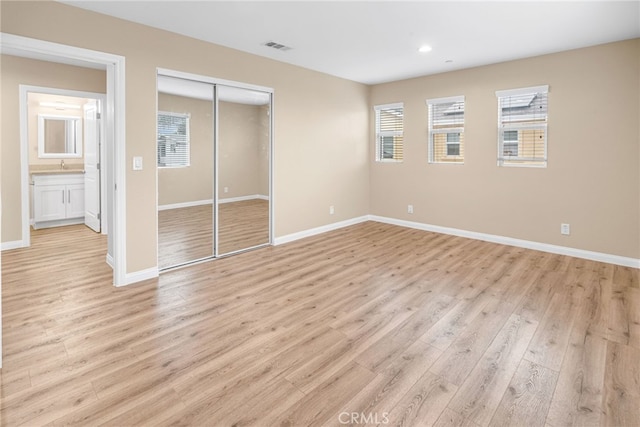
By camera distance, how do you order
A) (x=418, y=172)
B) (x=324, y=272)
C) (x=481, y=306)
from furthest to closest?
(x=418, y=172) < (x=324, y=272) < (x=481, y=306)

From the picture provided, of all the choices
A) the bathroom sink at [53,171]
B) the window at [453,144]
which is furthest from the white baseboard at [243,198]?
the bathroom sink at [53,171]

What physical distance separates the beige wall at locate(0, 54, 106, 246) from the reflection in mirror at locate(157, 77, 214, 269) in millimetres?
2380

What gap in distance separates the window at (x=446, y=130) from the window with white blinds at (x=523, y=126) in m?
0.61

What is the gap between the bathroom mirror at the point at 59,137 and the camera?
21.6ft

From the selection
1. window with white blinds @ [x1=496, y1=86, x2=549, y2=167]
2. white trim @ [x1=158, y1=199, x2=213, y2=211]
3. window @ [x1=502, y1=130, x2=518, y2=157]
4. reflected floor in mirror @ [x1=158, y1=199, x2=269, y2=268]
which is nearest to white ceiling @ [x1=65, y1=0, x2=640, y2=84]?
window with white blinds @ [x1=496, y1=86, x2=549, y2=167]

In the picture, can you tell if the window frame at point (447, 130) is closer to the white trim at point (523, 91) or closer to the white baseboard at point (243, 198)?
the white trim at point (523, 91)

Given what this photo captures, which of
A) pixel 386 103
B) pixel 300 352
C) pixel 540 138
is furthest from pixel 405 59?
pixel 300 352

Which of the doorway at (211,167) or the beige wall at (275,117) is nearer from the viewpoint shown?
the beige wall at (275,117)

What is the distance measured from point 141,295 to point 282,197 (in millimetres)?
2516

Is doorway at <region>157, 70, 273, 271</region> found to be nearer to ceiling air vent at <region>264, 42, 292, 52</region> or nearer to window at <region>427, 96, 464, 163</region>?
ceiling air vent at <region>264, 42, 292, 52</region>

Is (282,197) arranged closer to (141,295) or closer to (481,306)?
(141,295)

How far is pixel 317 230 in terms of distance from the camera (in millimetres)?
6102

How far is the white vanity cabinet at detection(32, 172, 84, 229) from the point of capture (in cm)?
616

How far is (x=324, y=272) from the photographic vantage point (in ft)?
13.7
